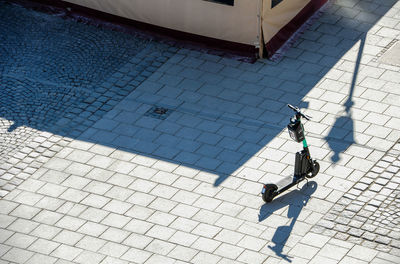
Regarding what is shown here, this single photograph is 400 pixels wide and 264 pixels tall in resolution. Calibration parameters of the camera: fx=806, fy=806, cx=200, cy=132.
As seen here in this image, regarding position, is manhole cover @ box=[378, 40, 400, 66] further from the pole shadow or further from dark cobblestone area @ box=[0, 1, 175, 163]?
dark cobblestone area @ box=[0, 1, 175, 163]

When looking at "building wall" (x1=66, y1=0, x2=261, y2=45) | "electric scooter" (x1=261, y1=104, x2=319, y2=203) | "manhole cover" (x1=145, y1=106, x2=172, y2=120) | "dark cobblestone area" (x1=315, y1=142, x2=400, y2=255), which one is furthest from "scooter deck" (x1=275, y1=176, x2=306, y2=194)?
"building wall" (x1=66, y1=0, x2=261, y2=45)

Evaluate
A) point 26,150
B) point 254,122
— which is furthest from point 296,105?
point 26,150

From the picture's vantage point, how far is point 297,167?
12.2 m

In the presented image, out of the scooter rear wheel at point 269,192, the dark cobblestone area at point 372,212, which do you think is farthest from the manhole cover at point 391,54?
the scooter rear wheel at point 269,192

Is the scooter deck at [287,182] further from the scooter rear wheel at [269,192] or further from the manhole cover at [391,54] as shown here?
the manhole cover at [391,54]

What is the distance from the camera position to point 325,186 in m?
12.4

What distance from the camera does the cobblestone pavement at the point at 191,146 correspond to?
1145 cm

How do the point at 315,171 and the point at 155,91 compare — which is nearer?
the point at 315,171

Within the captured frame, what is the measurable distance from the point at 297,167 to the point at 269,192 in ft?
1.97

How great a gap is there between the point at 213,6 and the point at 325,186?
193 inches

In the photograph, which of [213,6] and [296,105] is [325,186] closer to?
[296,105]

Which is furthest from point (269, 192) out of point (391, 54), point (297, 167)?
point (391, 54)

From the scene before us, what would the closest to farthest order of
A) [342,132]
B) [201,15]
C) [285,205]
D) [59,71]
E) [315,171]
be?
[285,205] → [315,171] → [342,132] → [59,71] → [201,15]

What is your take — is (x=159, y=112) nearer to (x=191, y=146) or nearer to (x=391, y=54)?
(x=191, y=146)
